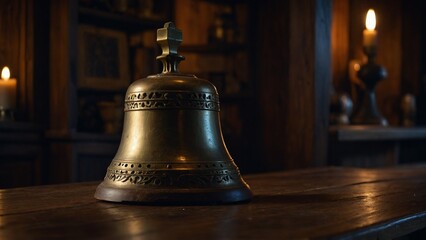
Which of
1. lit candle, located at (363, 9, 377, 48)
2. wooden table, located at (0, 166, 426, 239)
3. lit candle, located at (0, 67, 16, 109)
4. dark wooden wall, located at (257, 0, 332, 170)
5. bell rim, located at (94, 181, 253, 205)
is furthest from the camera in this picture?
lit candle, located at (363, 9, 377, 48)

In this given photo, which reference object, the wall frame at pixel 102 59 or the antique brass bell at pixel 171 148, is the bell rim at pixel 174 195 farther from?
the wall frame at pixel 102 59

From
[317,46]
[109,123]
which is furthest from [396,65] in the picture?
[109,123]

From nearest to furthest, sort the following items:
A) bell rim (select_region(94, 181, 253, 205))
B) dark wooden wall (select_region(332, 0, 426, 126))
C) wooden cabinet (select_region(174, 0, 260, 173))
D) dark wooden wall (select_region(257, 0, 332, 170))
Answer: bell rim (select_region(94, 181, 253, 205)) < dark wooden wall (select_region(257, 0, 332, 170)) < wooden cabinet (select_region(174, 0, 260, 173)) < dark wooden wall (select_region(332, 0, 426, 126))

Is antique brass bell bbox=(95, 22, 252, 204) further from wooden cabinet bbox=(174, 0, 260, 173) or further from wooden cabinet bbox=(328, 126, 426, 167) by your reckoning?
wooden cabinet bbox=(174, 0, 260, 173)

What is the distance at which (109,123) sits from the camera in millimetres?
3178

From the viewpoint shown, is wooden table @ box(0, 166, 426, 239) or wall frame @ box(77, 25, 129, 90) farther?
wall frame @ box(77, 25, 129, 90)

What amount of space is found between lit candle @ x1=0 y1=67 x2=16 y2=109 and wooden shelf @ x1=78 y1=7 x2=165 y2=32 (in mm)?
435

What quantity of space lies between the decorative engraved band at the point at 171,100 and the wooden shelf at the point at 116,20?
187 centimetres

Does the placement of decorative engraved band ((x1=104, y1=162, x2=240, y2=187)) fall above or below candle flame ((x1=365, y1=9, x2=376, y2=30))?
below

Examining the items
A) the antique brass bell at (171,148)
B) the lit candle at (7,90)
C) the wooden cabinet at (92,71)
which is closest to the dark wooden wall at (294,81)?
the wooden cabinet at (92,71)

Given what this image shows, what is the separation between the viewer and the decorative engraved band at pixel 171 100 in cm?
118

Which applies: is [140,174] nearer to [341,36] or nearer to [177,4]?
[177,4]

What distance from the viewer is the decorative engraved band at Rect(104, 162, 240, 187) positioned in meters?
1.13

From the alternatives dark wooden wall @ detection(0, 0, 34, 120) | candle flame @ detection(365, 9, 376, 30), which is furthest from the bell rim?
candle flame @ detection(365, 9, 376, 30)
